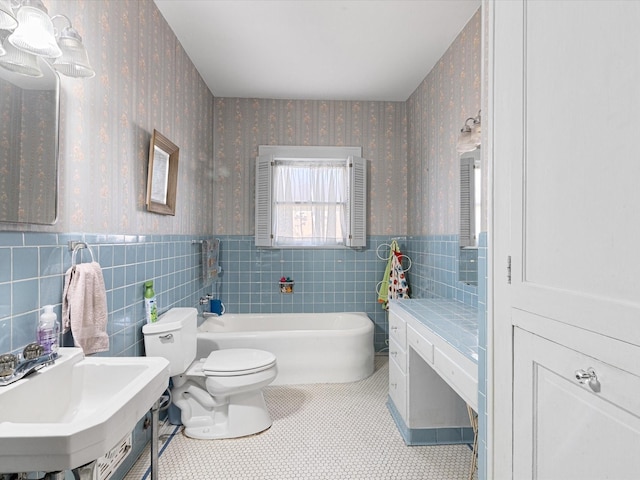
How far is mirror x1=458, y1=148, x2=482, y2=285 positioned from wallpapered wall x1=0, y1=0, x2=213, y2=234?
2051 mm

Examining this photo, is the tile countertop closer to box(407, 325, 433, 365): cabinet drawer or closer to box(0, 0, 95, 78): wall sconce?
box(407, 325, 433, 365): cabinet drawer

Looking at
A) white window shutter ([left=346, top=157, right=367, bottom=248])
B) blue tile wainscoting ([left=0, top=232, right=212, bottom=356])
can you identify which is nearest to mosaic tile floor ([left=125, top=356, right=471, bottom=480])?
blue tile wainscoting ([left=0, top=232, right=212, bottom=356])

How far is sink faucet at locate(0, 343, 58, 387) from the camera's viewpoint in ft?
3.65

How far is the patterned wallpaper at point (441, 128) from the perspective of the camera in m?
2.57

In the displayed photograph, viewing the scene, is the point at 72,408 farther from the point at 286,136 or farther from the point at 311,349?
the point at 286,136

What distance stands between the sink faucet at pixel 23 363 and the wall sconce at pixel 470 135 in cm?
243

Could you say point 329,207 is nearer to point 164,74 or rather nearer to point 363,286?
point 363,286

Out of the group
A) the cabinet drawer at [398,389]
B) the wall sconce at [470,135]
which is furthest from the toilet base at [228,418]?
the wall sconce at [470,135]

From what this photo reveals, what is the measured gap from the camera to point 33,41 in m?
1.21

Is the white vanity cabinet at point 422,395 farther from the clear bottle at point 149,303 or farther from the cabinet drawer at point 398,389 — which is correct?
the clear bottle at point 149,303

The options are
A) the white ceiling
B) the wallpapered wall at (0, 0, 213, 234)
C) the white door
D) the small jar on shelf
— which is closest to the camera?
the white door

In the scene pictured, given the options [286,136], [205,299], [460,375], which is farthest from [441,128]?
[205,299]

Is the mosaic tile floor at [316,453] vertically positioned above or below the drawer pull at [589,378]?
below

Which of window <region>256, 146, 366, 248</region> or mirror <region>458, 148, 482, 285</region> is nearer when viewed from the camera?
mirror <region>458, 148, 482, 285</region>
